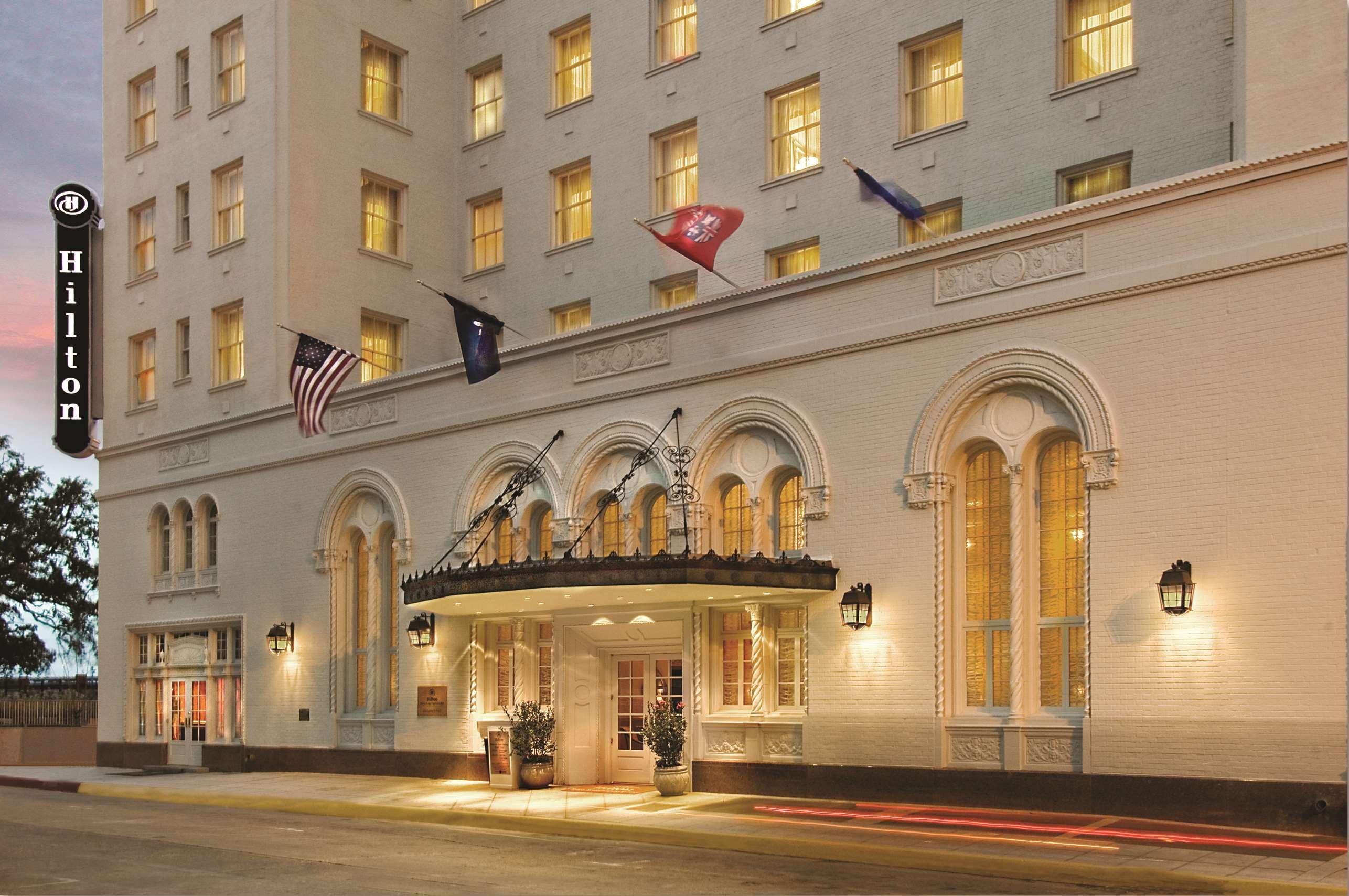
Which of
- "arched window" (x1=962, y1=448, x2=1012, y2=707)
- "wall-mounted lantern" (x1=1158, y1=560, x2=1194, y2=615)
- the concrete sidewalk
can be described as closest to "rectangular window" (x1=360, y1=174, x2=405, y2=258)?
the concrete sidewalk

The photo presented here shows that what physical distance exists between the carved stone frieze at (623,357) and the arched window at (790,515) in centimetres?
321

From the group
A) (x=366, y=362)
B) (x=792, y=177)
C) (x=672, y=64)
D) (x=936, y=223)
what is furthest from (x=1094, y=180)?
(x=366, y=362)

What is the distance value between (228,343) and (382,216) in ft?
15.6

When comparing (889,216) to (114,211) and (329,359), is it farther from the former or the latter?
(114,211)

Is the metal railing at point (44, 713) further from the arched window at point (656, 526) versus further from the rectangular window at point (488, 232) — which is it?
the arched window at point (656, 526)

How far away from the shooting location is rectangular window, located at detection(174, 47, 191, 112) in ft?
122

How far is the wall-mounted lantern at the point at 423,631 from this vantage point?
28266 mm

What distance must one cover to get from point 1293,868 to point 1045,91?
13.9 metres

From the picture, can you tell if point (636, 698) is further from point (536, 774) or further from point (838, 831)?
point (838, 831)

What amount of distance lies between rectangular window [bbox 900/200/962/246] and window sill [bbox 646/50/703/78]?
20.2 ft

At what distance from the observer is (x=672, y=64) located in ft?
98.6

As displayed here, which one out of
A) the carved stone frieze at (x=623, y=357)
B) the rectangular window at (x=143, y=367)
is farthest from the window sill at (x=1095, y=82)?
the rectangular window at (x=143, y=367)

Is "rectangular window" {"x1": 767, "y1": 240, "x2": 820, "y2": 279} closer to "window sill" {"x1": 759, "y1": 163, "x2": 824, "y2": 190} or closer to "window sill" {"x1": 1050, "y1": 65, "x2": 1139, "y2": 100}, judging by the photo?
"window sill" {"x1": 759, "y1": 163, "x2": 824, "y2": 190}

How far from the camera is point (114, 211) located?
127 feet
